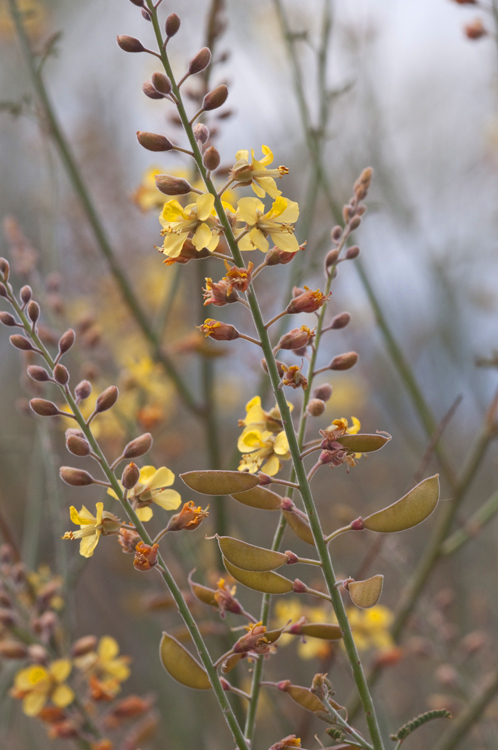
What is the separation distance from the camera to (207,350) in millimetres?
2400

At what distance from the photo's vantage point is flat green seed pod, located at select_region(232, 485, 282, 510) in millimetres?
1038

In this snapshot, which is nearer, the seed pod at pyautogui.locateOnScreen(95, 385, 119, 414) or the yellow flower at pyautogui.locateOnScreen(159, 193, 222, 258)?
the yellow flower at pyautogui.locateOnScreen(159, 193, 222, 258)

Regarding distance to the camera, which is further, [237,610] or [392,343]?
[392,343]

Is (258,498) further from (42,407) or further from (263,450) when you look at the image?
(42,407)

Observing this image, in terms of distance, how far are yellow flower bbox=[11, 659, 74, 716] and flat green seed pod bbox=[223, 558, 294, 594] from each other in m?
0.90

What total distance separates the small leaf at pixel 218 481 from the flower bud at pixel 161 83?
60cm

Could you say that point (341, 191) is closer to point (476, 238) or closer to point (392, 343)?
point (476, 238)

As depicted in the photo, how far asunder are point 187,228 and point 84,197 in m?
1.59

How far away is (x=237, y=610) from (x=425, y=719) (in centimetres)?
34

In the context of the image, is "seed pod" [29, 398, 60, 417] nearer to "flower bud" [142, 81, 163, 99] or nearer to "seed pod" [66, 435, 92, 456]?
"seed pod" [66, 435, 92, 456]

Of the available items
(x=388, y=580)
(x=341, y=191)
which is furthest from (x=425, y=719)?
(x=388, y=580)

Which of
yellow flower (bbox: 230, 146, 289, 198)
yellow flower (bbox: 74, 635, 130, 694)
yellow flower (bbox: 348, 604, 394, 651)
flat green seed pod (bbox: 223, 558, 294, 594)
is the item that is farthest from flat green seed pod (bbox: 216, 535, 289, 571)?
yellow flower (bbox: 348, 604, 394, 651)

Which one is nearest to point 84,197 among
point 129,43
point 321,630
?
point 129,43

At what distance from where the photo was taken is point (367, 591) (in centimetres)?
97
